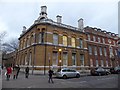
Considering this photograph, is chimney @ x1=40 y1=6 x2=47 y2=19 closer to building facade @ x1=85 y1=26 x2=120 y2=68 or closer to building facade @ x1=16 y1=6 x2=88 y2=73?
building facade @ x1=16 y1=6 x2=88 y2=73

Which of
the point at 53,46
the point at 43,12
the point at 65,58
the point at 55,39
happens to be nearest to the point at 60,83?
the point at 53,46

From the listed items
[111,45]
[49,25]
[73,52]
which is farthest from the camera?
[111,45]

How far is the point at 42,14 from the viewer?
32.1 m

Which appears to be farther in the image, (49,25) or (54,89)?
(49,25)

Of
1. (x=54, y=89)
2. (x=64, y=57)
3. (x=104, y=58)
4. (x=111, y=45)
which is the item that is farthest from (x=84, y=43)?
(x=54, y=89)

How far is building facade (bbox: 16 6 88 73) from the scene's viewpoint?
1094 inches

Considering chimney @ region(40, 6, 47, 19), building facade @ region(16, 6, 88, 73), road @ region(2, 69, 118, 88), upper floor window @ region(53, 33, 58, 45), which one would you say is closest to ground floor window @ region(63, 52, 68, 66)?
building facade @ region(16, 6, 88, 73)

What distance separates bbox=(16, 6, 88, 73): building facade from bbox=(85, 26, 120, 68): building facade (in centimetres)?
435

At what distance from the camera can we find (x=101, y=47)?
41.6 m

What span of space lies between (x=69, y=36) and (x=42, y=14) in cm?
748

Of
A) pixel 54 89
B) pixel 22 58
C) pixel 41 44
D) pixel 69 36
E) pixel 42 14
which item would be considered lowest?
pixel 54 89

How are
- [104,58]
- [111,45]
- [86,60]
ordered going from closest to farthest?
1. [86,60]
2. [104,58]
3. [111,45]

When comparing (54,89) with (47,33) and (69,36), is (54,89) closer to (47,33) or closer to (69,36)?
(47,33)

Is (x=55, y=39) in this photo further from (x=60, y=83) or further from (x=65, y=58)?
(x=60, y=83)
